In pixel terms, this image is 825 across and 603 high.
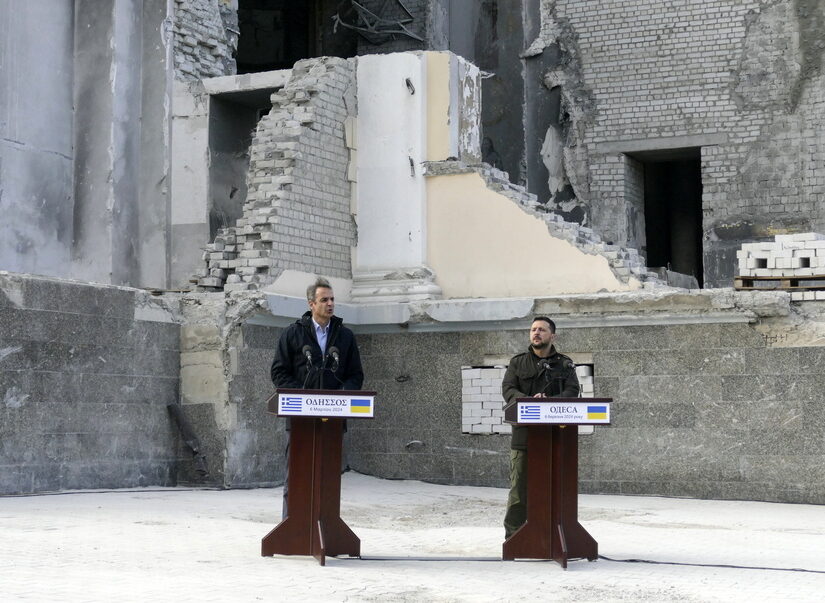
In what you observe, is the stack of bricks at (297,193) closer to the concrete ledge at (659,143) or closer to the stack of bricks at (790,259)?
the stack of bricks at (790,259)

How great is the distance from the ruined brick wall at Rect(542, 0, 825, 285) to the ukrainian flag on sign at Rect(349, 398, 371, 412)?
42.8ft

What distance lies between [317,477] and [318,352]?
0.82 meters

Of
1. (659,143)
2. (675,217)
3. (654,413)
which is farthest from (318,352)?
(675,217)

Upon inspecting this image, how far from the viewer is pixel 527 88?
70.3ft

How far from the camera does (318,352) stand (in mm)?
8094

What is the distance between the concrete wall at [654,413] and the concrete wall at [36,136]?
427cm

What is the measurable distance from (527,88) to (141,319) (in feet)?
34.1

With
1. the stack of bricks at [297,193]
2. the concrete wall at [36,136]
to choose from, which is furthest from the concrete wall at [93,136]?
the stack of bricks at [297,193]

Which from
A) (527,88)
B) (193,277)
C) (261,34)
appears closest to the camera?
(193,277)

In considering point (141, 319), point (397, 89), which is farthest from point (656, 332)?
point (141, 319)

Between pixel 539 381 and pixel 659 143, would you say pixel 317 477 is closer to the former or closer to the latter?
pixel 539 381

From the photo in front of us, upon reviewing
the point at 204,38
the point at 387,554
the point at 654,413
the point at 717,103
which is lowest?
the point at 387,554

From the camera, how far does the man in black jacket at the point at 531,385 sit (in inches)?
324

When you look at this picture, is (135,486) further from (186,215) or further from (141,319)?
(186,215)
